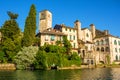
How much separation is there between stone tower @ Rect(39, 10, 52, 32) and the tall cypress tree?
54.0 feet

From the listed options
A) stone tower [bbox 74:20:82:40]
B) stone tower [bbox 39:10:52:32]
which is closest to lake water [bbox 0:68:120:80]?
stone tower [bbox 74:20:82:40]

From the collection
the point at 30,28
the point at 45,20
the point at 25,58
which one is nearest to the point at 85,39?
the point at 45,20

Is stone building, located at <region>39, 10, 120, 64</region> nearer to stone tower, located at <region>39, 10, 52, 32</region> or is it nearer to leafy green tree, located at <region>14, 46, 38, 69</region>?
stone tower, located at <region>39, 10, 52, 32</region>

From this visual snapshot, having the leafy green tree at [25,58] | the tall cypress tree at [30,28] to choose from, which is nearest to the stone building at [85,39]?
the tall cypress tree at [30,28]

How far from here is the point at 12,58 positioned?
5512 cm

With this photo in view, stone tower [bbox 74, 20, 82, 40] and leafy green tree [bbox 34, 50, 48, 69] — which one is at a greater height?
stone tower [bbox 74, 20, 82, 40]

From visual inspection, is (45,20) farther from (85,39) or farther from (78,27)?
(85,39)

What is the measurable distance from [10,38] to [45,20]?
2859 centimetres

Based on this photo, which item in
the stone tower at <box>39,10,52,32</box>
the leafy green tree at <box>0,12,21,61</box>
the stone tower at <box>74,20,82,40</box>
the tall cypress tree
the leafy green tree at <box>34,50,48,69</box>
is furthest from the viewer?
the stone tower at <box>39,10,52,32</box>

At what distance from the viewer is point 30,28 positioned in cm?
6300

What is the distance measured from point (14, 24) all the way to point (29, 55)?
13288 millimetres

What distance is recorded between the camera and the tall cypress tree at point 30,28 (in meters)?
60.0

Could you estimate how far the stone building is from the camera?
6679cm

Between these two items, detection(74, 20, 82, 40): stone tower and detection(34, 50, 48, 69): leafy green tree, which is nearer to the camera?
detection(34, 50, 48, 69): leafy green tree
